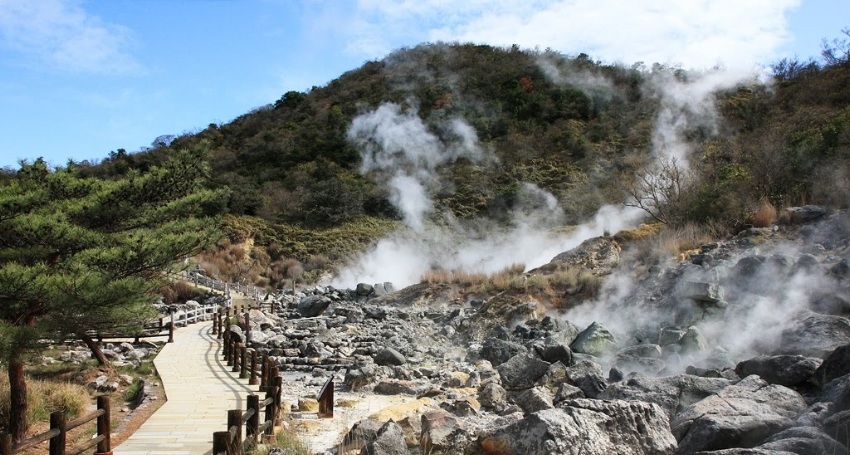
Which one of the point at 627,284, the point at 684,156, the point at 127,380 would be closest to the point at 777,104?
the point at 684,156

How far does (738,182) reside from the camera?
23469 mm

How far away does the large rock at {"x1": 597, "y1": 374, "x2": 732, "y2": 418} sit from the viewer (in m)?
8.73

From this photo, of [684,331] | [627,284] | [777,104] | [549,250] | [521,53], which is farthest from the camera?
[521,53]

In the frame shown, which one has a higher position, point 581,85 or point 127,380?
point 581,85

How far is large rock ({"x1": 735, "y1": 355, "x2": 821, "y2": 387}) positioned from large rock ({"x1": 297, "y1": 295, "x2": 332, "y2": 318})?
22.1 m

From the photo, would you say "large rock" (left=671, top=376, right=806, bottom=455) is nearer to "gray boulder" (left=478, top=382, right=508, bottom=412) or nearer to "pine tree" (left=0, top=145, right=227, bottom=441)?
"gray boulder" (left=478, top=382, right=508, bottom=412)

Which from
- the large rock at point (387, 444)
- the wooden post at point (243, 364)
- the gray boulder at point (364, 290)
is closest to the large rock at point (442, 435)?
the large rock at point (387, 444)

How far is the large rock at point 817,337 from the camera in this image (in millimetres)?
10414

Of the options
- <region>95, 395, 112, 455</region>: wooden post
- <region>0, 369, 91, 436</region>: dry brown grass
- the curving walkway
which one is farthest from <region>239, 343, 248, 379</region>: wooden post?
<region>95, 395, 112, 455</region>: wooden post

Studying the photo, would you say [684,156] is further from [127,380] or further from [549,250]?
[127,380]

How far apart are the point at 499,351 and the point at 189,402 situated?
6752mm

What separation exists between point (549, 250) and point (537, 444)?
32252 mm

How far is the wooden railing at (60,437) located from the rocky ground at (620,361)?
8.25ft

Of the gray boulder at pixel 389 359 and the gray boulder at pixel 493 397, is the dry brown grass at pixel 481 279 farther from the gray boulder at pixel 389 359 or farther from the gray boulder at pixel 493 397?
the gray boulder at pixel 493 397
